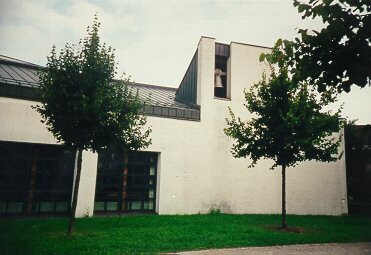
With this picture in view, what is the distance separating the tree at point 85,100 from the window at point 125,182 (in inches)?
167

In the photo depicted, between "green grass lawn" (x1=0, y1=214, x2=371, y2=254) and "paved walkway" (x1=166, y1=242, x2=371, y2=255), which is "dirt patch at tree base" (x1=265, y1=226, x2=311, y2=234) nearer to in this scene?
"green grass lawn" (x1=0, y1=214, x2=371, y2=254)

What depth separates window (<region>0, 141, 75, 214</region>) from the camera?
10.6 m

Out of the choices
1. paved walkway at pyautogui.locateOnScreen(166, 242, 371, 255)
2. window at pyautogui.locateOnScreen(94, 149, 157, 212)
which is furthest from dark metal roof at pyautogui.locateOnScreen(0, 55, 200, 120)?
paved walkway at pyautogui.locateOnScreen(166, 242, 371, 255)

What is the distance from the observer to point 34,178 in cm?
1111

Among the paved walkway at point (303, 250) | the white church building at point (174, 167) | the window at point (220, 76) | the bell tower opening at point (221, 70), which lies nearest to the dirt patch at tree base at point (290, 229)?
the paved walkway at point (303, 250)

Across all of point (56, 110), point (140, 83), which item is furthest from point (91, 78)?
point (140, 83)

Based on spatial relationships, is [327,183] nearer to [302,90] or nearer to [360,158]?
[360,158]

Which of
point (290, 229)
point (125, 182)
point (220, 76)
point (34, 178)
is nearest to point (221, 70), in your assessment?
point (220, 76)

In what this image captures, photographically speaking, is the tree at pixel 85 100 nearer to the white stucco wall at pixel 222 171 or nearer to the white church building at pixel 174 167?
the white church building at pixel 174 167

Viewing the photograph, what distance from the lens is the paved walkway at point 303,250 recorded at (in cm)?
614

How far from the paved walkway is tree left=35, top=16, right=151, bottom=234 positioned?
4.35 meters

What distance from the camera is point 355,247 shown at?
276 inches

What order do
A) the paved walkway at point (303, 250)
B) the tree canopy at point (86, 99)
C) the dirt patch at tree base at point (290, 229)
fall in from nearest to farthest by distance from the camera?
the paved walkway at point (303, 250) → the tree canopy at point (86, 99) → the dirt patch at tree base at point (290, 229)

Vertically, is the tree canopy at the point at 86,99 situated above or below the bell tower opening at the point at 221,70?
below
